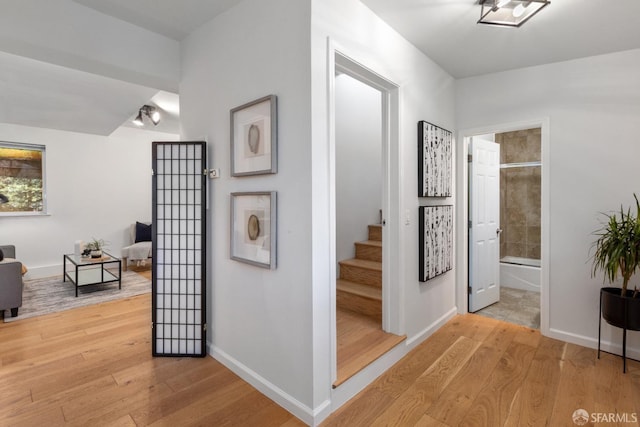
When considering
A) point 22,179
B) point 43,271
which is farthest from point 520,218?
point 22,179

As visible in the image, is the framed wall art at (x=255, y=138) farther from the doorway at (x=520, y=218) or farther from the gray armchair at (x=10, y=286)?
the doorway at (x=520, y=218)

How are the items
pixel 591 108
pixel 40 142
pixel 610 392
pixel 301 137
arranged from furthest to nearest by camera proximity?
pixel 40 142 < pixel 591 108 < pixel 610 392 < pixel 301 137

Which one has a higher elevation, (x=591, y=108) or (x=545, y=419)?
(x=591, y=108)

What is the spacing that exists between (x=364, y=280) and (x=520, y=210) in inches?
139

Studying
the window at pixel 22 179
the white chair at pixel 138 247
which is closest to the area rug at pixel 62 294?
the white chair at pixel 138 247

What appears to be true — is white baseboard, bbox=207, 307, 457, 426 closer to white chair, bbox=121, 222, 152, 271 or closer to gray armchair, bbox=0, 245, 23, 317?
gray armchair, bbox=0, 245, 23, 317

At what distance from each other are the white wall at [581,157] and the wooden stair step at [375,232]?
169 cm

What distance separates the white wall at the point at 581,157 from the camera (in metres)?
2.59

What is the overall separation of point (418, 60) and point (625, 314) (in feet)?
8.40

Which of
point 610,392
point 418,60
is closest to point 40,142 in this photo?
point 418,60

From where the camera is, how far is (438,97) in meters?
3.10

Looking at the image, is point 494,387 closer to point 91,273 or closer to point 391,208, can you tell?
point 391,208

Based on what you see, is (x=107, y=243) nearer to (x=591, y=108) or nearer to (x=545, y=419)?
(x=545, y=419)

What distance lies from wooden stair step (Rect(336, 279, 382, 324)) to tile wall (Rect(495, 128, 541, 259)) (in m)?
3.33
